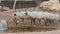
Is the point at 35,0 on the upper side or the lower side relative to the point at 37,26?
upper

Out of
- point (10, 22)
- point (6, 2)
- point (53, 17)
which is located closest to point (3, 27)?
point (10, 22)

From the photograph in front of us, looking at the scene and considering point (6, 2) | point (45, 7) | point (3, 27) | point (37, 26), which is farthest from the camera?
point (45, 7)

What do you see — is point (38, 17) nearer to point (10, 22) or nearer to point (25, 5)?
point (10, 22)

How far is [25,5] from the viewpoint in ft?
7.48

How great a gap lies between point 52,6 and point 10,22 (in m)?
0.92

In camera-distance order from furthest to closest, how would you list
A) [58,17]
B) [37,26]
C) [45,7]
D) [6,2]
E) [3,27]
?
[45,7] → [6,2] → [58,17] → [37,26] → [3,27]

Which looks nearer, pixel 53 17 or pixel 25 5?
pixel 53 17

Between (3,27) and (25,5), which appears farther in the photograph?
(25,5)

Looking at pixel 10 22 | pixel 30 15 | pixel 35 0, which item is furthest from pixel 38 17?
pixel 35 0

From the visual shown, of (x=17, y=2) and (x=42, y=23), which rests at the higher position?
(x=17, y=2)

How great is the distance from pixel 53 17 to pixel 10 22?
0.49 metres

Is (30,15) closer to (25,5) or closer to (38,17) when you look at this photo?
(38,17)

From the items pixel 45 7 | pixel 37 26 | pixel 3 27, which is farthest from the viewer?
pixel 45 7

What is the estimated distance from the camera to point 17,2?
2207 mm
